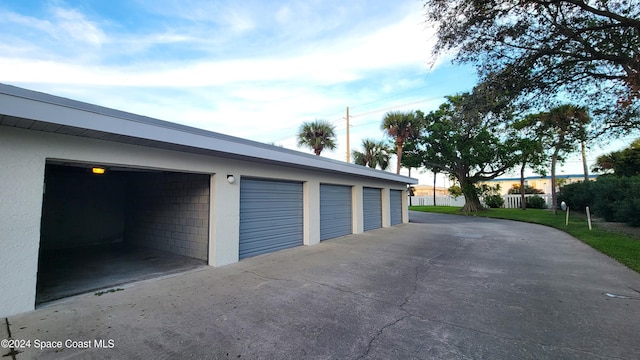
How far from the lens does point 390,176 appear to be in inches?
496

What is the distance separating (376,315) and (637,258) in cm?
696

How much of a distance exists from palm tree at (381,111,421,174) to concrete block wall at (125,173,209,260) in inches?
631

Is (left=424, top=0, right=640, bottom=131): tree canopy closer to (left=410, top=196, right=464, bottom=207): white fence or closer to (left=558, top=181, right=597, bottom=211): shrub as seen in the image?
(left=558, top=181, right=597, bottom=211): shrub

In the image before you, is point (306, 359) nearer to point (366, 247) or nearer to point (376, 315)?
point (376, 315)

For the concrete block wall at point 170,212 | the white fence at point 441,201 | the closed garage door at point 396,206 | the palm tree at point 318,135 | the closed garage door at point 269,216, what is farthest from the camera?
the white fence at point 441,201

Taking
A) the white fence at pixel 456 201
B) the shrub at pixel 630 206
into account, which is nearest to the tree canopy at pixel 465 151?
the white fence at pixel 456 201

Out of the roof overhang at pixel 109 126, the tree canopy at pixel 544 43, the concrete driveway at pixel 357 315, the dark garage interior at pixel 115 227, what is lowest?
the concrete driveway at pixel 357 315

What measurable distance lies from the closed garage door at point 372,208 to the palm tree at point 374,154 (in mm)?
13171

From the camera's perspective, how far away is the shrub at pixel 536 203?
24.5 meters

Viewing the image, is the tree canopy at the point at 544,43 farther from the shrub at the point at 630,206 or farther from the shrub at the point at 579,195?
the shrub at the point at 579,195

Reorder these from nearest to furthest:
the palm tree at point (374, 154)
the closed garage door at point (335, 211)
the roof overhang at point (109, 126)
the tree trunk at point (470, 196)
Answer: the roof overhang at point (109, 126) < the closed garage door at point (335, 211) < the tree trunk at point (470, 196) < the palm tree at point (374, 154)

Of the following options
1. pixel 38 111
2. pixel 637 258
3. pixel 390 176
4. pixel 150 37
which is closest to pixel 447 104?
pixel 390 176

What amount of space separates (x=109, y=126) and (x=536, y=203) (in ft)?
102

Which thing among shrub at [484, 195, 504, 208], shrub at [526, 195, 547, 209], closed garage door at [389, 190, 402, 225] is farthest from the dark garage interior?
shrub at [526, 195, 547, 209]
